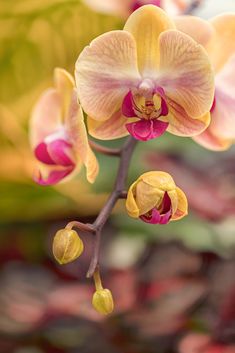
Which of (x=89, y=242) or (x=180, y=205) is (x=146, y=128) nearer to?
(x=180, y=205)

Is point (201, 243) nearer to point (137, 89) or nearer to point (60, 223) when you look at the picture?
point (60, 223)

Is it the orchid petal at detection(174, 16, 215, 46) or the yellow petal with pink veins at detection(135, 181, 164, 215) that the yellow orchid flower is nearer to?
the yellow petal with pink veins at detection(135, 181, 164, 215)

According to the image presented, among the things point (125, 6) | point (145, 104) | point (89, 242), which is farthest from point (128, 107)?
point (89, 242)

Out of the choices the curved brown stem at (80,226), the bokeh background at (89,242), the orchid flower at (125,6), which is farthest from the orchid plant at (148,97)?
the bokeh background at (89,242)

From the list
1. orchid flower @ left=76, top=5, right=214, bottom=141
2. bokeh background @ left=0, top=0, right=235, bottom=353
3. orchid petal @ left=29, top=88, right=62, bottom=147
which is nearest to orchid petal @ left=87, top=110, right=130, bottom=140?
orchid flower @ left=76, top=5, right=214, bottom=141

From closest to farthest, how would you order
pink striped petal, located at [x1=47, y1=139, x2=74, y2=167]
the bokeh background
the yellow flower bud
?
the yellow flower bud < pink striped petal, located at [x1=47, y1=139, x2=74, y2=167] < the bokeh background
